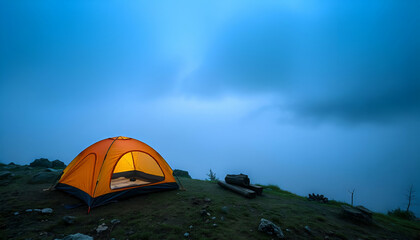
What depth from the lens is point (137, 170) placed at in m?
9.33

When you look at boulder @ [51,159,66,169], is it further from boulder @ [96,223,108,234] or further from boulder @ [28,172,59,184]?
boulder @ [96,223,108,234]

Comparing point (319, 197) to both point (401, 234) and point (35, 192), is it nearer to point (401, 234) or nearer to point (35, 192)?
point (401, 234)

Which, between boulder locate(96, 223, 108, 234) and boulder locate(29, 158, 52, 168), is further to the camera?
boulder locate(29, 158, 52, 168)

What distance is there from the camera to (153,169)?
27.9 ft

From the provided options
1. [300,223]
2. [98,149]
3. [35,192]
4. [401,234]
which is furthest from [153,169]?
[401,234]

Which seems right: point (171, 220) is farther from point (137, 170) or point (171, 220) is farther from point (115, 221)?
point (137, 170)

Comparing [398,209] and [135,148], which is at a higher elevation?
[135,148]

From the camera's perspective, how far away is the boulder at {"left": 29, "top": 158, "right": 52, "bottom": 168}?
1394cm

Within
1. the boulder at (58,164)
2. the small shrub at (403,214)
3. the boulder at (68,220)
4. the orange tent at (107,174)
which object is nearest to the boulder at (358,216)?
the small shrub at (403,214)

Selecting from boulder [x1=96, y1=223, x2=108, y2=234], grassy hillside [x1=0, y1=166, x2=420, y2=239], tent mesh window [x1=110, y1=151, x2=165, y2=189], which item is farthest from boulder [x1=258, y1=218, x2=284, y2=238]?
tent mesh window [x1=110, y1=151, x2=165, y2=189]

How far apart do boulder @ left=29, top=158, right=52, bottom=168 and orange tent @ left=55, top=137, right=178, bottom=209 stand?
35.7 feet

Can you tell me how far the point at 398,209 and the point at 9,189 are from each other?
795 inches

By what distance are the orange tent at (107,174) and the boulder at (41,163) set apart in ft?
35.7

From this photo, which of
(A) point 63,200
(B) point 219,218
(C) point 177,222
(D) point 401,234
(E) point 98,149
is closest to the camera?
(C) point 177,222
